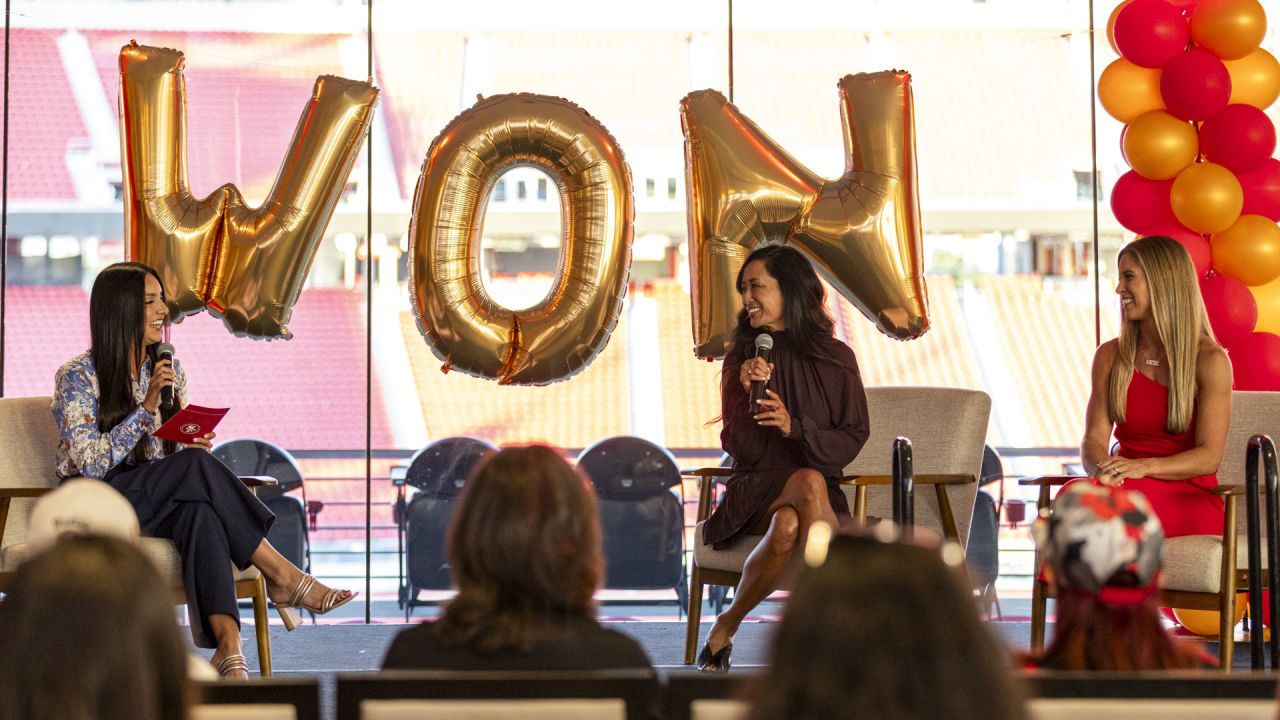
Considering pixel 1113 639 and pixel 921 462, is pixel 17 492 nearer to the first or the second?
pixel 921 462

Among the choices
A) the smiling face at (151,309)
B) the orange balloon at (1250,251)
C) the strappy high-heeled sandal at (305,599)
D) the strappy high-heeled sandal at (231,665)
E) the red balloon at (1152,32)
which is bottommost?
the strappy high-heeled sandal at (231,665)

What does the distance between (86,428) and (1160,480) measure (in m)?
2.91

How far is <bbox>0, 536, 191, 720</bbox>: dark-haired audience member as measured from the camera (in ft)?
2.95

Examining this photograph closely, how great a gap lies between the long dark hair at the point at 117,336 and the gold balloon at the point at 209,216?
826 millimetres

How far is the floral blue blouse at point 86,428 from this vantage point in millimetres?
3564

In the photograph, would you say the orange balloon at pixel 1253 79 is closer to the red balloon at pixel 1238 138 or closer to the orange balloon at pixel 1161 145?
the red balloon at pixel 1238 138

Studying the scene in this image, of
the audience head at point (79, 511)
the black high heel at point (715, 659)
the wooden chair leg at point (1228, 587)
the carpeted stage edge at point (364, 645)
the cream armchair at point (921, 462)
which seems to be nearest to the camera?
the audience head at point (79, 511)

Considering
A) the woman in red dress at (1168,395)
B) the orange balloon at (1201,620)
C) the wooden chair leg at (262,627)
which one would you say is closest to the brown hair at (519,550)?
the wooden chair leg at (262,627)

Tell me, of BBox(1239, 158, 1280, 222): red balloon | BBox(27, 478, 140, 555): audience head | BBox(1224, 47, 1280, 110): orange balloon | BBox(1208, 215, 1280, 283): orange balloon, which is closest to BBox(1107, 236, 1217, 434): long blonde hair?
BBox(1208, 215, 1280, 283): orange balloon

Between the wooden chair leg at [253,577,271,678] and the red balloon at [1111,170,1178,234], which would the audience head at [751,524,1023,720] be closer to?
the wooden chair leg at [253,577,271,678]

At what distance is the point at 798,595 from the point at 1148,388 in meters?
3.12

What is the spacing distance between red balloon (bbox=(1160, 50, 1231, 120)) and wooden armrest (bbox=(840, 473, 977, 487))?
170cm

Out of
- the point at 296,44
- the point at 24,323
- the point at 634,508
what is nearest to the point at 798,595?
the point at 634,508

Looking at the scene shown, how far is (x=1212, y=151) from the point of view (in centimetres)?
467
